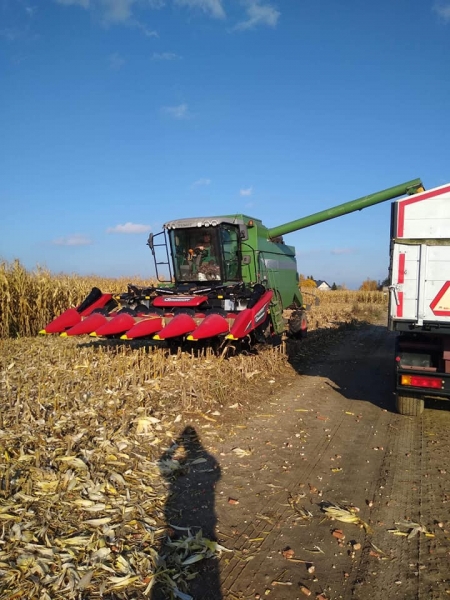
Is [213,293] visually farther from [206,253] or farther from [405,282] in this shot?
[405,282]

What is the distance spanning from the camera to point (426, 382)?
5.53m

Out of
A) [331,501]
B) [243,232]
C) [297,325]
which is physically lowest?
[331,501]

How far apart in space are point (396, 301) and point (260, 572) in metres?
3.77

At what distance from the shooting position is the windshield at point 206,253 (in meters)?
9.27

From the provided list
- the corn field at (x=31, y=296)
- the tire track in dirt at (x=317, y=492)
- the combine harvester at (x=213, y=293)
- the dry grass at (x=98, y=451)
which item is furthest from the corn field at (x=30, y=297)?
the tire track in dirt at (x=317, y=492)

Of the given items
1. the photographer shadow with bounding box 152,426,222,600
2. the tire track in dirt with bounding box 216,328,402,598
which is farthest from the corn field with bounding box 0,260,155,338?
the photographer shadow with bounding box 152,426,222,600

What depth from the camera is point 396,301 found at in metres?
5.62

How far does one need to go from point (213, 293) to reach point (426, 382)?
13.2 ft

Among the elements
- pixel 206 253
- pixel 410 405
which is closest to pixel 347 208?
pixel 206 253

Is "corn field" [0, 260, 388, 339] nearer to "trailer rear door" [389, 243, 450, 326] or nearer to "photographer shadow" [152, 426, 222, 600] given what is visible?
"trailer rear door" [389, 243, 450, 326]

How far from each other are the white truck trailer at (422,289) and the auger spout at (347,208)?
5149 millimetres

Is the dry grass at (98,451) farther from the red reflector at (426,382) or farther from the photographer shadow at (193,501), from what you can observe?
the red reflector at (426,382)

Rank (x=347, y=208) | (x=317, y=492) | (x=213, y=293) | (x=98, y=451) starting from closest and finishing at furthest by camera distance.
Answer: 1. (x=317, y=492)
2. (x=98, y=451)
3. (x=213, y=293)
4. (x=347, y=208)

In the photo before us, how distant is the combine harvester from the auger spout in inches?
0.9
